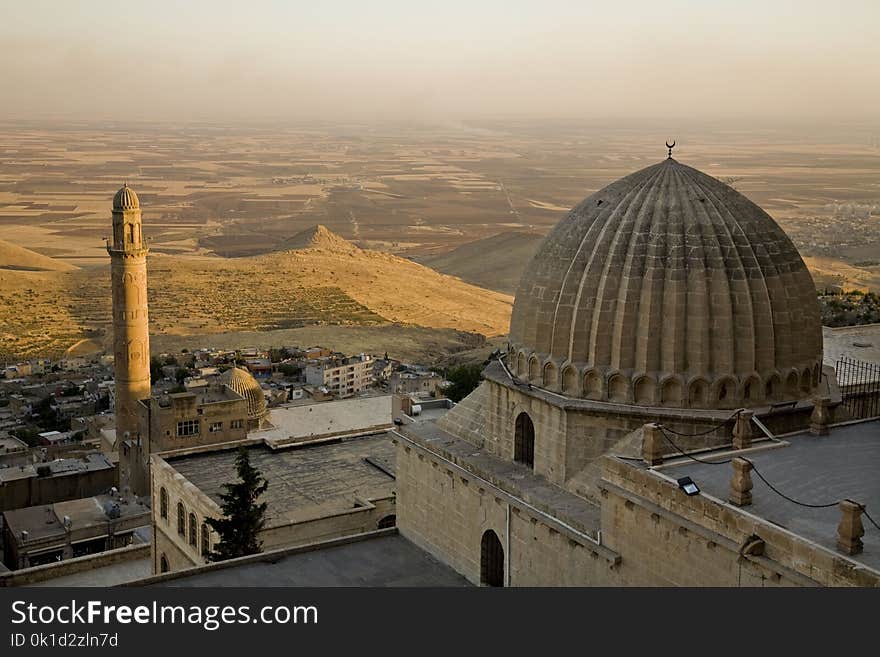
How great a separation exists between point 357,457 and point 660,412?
1502 centimetres

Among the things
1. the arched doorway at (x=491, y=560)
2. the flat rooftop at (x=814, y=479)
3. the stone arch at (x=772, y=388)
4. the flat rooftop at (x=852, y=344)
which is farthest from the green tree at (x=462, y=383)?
the flat rooftop at (x=814, y=479)

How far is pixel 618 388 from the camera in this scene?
14.9 metres

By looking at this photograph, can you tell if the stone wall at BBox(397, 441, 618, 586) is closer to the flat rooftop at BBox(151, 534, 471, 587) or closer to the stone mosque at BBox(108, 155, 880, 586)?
the stone mosque at BBox(108, 155, 880, 586)

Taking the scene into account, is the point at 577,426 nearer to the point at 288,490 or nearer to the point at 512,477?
the point at 512,477

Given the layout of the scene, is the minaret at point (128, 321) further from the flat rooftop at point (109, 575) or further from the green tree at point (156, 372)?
the green tree at point (156, 372)

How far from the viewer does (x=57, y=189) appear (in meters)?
192

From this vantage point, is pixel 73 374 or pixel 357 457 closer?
pixel 357 457

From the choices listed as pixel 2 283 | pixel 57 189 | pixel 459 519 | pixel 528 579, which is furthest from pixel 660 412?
pixel 57 189

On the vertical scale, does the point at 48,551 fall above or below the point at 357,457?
below

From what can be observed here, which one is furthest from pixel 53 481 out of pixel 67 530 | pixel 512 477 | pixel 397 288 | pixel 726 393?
pixel 397 288

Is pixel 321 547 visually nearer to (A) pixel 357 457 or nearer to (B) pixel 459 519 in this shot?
(B) pixel 459 519

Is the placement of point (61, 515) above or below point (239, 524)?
below

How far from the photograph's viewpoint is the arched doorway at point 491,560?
53.8 ft

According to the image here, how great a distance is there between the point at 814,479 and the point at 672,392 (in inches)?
90.1
